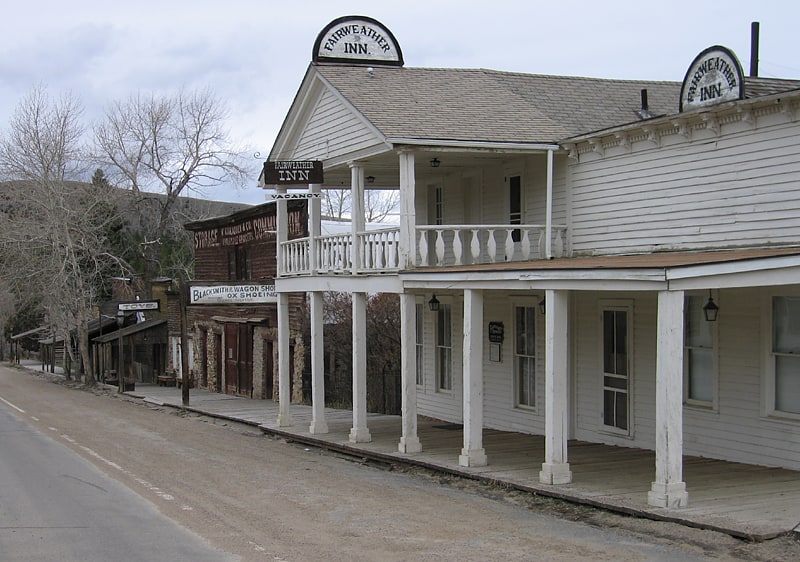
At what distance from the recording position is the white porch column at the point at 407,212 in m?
15.5

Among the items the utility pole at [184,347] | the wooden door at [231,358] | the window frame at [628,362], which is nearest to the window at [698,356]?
the window frame at [628,362]

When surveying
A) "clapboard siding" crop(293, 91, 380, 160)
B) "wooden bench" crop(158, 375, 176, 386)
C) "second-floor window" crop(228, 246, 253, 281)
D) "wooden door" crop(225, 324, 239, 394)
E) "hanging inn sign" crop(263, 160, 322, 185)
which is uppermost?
"clapboard siding" crop(293, 91, 380, 160)

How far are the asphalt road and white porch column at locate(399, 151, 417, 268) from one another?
11.4ft

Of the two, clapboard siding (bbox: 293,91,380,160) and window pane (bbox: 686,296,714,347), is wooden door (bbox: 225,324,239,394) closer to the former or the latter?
clapboard siding (bbox: 293,91,380,160)

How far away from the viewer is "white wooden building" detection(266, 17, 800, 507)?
12102 millimetres

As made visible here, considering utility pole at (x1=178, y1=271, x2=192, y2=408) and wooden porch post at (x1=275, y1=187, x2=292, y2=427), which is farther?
utility pole at (x1=178, y1=271, x2=192, y2=408)

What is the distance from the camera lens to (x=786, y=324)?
1222cm

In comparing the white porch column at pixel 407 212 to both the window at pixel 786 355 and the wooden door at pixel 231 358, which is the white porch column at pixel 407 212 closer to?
the window at pixel 786 355

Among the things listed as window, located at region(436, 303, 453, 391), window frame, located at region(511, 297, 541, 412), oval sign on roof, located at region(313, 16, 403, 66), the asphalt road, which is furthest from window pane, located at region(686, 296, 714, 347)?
oval sign on roof, located at region(313, 16, 403, 66)

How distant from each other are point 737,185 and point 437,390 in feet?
31.5

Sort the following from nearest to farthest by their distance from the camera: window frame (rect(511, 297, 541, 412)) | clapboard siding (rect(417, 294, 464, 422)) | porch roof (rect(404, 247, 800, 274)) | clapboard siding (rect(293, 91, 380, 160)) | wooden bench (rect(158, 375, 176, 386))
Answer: porch roof (rect(404, 247, 800, 274)) < clapboard siding (rect(293, 91, 380, 160)) < window frame (rect(511, 297, 541, 412)) < clapboard siding (rect(417, 294, 464, 422)) < wooden bench (rect(158, 375, 176, 386))

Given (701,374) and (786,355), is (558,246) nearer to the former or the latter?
(701,374)

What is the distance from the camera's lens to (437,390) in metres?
20.9

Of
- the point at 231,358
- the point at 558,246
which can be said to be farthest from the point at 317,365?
the point at 231,358
